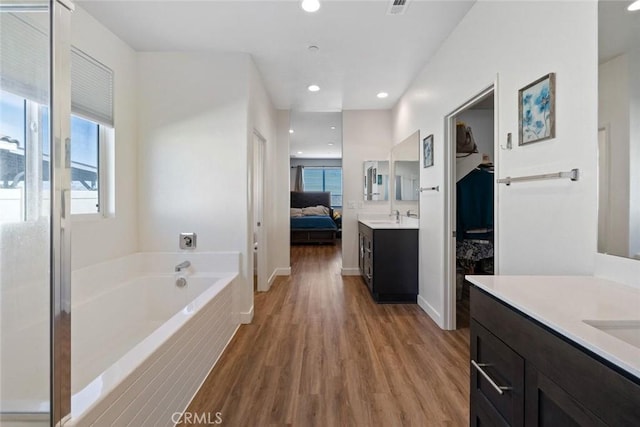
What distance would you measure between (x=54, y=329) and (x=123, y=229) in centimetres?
194

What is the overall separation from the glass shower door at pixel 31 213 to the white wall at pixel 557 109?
1.96m

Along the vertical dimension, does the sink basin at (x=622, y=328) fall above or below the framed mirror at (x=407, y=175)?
below

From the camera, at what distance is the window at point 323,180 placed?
10.7 m

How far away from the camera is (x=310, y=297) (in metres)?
3.76

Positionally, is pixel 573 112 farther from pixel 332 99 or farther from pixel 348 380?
pixel 332 99

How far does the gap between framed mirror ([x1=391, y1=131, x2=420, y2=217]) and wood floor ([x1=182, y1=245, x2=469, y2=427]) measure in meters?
1.34

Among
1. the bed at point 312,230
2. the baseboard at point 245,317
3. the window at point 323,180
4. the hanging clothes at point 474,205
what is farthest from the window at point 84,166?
the window at point 323,180

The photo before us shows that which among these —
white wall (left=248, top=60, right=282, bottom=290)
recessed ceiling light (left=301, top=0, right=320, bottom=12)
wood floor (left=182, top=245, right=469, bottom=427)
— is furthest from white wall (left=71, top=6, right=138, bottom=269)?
recessed ceiling light (left=301, top=0, right=320, bottom=12)

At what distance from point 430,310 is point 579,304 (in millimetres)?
2314

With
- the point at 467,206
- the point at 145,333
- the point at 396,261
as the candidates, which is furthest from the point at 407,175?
the point at 145,333

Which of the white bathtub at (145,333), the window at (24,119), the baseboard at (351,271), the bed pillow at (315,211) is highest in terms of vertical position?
the window at (24,119)

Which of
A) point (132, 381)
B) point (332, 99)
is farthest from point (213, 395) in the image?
point (332, 99)

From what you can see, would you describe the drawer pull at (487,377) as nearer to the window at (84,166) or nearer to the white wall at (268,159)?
the white wall at (268,159)

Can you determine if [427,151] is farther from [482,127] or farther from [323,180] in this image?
[323,180]
